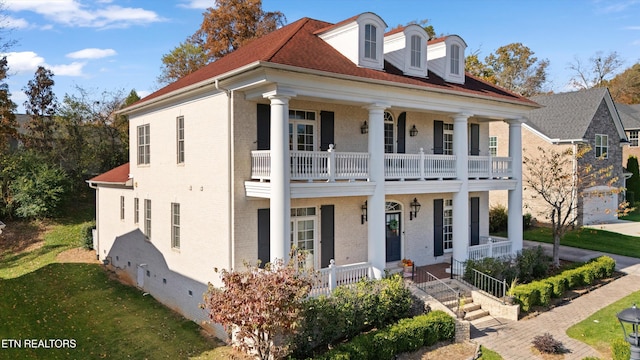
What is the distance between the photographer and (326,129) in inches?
603

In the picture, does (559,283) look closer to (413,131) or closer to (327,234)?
(413,131)

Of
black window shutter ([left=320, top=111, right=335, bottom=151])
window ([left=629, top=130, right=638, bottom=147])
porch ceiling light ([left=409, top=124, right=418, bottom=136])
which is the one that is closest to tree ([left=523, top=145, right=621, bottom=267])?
porch ceiling light ([left=409, top=124, right=418, bottom=136])

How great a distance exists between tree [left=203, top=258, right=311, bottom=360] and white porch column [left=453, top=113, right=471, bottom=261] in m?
9.25

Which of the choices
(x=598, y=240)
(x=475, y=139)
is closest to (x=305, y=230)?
(x=475, y=139)

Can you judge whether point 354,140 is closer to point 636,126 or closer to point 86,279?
point 86,279

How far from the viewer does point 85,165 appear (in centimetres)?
3381

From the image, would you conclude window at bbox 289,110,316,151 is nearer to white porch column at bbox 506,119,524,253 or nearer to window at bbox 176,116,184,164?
window at bbox 176,116,184,164

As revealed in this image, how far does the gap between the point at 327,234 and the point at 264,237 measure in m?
2.52

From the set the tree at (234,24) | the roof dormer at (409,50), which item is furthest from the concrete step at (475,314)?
the tree at (234,24)

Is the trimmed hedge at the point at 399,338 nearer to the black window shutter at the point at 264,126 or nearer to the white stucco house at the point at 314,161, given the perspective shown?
the white stucco house at the point at 314,161

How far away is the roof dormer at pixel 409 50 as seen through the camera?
1619 centimetres

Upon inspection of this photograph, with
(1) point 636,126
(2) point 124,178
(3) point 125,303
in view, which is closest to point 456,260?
(3) point 125,303

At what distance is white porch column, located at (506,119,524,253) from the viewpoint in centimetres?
1964

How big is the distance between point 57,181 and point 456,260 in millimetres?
26351
